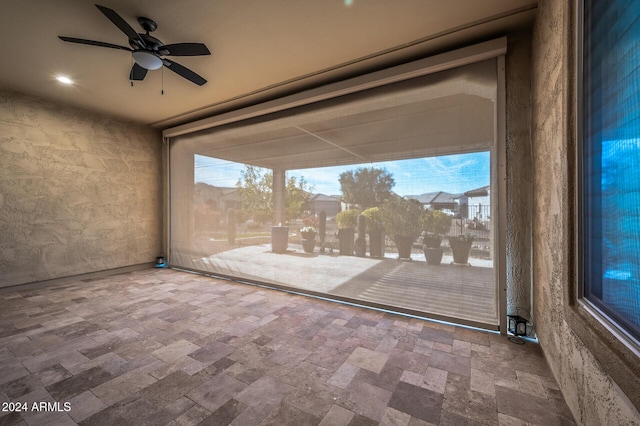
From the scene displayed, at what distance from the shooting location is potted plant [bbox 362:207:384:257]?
10.5 ft

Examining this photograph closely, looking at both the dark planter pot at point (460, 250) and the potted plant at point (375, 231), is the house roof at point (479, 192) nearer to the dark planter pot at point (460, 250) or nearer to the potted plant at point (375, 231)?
the dark planter pot at point (460, 250)

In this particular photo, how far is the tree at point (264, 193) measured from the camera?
389 centimetres

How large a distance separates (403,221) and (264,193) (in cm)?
229

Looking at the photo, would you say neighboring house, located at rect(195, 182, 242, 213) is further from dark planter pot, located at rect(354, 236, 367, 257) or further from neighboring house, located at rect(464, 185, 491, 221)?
neighboring house, located at rect(464, 185, 491, 221)

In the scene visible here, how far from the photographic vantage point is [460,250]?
9.00 feet

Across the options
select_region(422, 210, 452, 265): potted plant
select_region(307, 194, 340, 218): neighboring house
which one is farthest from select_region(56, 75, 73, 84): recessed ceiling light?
select_region(422, 210, 452, 265): potted plant

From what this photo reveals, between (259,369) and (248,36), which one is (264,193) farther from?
(259,369)

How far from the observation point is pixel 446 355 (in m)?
2.17

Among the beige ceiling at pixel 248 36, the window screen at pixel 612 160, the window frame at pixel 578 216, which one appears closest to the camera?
the window screen at pixel 612 160

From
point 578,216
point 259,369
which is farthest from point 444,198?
point 259,369

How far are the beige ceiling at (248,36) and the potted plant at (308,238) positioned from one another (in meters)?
2.04

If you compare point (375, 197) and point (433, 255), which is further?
point (375, 197)

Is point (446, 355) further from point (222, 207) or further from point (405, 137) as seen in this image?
point (222, 207)

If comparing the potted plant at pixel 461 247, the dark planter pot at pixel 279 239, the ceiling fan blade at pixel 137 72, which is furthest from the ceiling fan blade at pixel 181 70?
the potted plant at pixel 461 247
